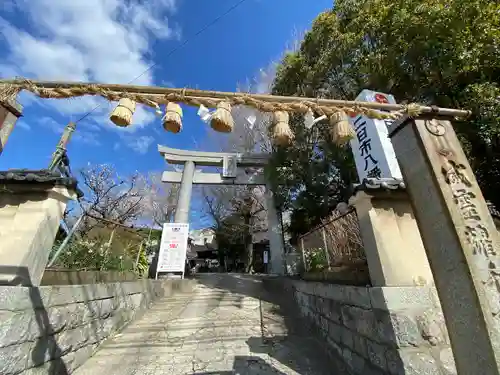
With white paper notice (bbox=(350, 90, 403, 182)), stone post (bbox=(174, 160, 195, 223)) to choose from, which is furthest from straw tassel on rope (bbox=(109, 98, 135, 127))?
stone post (bbox=(174, 160, 195, 223))

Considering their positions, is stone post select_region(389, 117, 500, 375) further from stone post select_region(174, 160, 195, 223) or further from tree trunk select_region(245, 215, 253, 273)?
tree trunk select_region(245, 215, 253, 273)

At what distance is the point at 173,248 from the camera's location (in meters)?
10.4

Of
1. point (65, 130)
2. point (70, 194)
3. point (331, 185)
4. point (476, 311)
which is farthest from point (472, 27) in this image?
point (65, 130)

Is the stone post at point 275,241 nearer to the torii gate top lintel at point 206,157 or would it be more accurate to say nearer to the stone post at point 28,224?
the torii gate top lintel at point 206,157

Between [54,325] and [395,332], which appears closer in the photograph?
[395,332]

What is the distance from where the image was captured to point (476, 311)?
5.29ft

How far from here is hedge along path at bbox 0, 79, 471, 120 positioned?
2.92 meters

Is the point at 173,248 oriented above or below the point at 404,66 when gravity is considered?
below

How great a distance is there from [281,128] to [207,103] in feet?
3.18

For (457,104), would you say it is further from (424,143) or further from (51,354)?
(51,354)

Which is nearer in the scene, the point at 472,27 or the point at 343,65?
the point at 472,27

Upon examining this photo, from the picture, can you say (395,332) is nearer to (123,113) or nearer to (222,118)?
(222,118)

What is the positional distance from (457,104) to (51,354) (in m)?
10.4

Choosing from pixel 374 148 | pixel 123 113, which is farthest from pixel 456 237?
pixel 374 148
